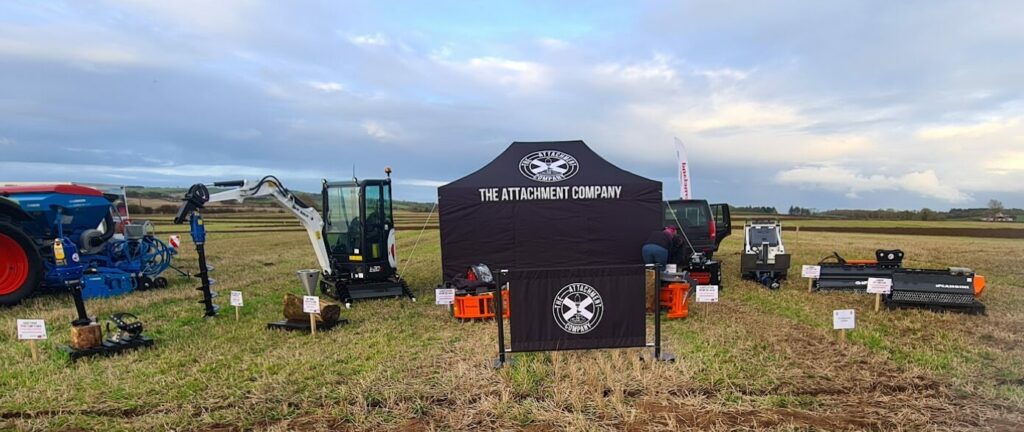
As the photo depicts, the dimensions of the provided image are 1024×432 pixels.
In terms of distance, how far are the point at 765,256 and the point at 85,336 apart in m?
11.5

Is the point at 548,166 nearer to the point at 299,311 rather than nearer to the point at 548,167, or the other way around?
the point at 548,167

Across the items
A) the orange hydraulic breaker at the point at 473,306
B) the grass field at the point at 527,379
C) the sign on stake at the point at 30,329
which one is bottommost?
the grass field at the point at 527,379

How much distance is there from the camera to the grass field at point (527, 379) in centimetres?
418

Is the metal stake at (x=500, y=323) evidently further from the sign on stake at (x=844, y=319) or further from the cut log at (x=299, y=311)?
the sign on stake at (x=844, y=319)

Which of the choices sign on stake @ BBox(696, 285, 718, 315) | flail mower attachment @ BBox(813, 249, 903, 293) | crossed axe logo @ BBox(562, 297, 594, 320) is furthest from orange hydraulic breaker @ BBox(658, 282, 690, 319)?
flail mower attachment @ BBox(813, 249, 903, 293)

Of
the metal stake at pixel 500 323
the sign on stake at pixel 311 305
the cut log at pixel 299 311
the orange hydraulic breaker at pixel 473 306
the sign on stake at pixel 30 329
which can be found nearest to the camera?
the metal stake at pixel 500 323

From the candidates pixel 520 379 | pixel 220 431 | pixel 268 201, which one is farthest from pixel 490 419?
pixel 268 201

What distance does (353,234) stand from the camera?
9578mm

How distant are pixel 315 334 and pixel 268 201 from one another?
383 centimetres

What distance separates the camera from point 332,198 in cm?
983

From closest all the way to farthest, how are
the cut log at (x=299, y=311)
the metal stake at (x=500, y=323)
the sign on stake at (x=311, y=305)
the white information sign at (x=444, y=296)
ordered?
the metal stake at (x=500, y=323) → the sign on stake at (x=311, y=305) → the cut log at (x=299, y=311) → the white information sign at (x=444, y=296)

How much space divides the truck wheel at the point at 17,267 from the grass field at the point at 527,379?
4.35 feet

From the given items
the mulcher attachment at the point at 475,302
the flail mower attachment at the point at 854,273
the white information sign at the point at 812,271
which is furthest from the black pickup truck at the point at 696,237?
the mulcher attachment at the point at 475,302

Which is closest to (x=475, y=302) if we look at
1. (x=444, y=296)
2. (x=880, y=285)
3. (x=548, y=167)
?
(x=444, y=296)
